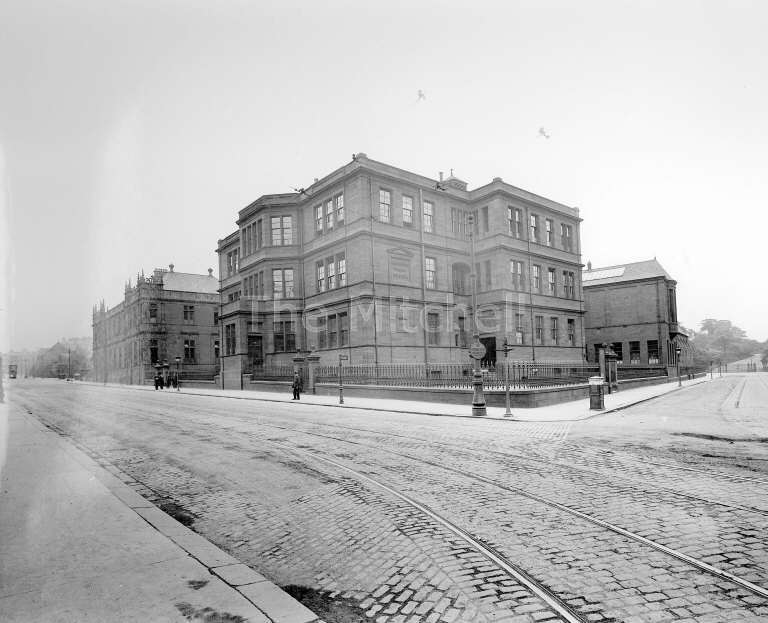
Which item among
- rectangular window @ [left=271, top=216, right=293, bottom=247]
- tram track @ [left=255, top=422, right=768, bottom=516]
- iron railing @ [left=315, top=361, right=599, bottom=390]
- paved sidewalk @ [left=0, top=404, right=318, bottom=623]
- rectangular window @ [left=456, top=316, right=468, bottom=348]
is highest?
rectangular window @ [left=271, top=216, right=293, bottom=247]

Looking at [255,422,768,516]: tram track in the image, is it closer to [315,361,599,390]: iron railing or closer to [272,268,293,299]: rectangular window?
[315,361,599,390]: iron railing

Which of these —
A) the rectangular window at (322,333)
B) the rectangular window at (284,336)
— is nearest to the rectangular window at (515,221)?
the rectangular window at (322,333)

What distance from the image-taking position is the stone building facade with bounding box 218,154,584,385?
111 feet

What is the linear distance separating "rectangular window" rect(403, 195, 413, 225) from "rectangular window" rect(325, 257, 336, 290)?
19.0 feet

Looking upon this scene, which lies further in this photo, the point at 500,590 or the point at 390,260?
the point at 390,260

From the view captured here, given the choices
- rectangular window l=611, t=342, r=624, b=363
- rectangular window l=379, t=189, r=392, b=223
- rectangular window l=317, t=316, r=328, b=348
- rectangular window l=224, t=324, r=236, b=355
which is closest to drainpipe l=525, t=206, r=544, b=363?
rectangular window l=379, t=189, r=392, b=223

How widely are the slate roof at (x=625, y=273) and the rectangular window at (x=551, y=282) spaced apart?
13.5 meters

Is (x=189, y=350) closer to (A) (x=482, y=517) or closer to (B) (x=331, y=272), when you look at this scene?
(B) (x=331, y=272)

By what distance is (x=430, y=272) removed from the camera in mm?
37562

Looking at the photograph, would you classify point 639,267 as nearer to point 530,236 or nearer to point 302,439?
point 530,236

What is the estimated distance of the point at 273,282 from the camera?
40.1 metres

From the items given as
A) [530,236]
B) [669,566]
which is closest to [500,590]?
[669,566]

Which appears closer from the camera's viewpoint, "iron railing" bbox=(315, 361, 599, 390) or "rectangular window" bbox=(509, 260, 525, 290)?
"iron railing" bbox=(315, 361, 599, 390)

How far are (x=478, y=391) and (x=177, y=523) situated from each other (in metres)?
13.7
